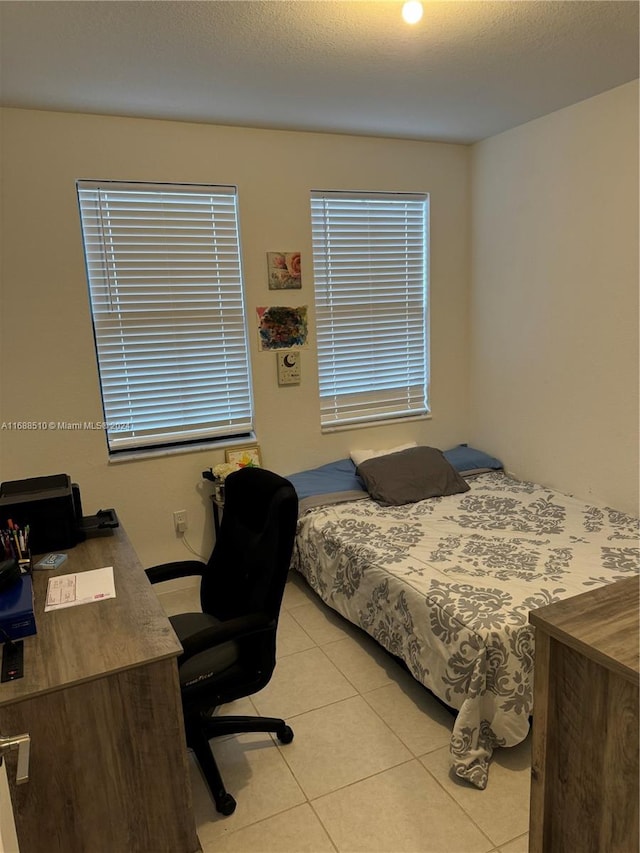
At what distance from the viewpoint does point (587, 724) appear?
3.67ft

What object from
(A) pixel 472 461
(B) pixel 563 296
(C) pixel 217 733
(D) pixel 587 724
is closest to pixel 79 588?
(C) pixel 217 733

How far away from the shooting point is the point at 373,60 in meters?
2.39

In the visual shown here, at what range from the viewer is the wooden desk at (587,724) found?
3.43 feet

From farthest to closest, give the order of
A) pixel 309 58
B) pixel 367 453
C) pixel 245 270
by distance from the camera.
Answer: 1. pixel 367 453
2. pixel 245 270
3. pixel 309 58

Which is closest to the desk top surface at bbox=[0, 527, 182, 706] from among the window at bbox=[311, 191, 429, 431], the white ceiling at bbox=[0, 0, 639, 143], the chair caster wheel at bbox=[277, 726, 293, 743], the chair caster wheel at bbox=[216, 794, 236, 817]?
the chair caster wheel at bbox=[216, 794, 236, 817]

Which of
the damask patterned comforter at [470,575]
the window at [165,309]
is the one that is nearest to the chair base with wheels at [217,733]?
the damask patterned comforter at [470,575]

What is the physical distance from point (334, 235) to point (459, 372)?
1.34 meters

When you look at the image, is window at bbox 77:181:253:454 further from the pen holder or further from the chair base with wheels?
the chair base with wheels

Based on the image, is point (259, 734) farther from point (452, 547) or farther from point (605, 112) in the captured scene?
point (605, 112)

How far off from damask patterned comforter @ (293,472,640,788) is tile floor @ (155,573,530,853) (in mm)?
127

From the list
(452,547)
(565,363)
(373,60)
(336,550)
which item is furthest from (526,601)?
(373,60)

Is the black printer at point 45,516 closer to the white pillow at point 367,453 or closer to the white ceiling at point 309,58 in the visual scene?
the white ceiling at point 309,58

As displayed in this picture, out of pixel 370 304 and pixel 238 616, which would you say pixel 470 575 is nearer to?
pixel 238 616

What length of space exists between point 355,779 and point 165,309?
2501 millimetres
